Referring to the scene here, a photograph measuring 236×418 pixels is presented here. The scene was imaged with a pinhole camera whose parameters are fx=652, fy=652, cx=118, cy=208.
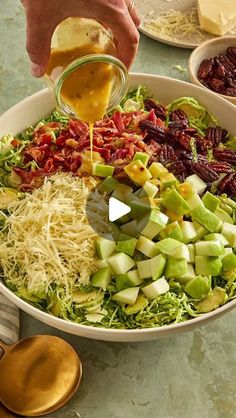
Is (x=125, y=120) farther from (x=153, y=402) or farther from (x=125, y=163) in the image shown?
(x=153, y=402)

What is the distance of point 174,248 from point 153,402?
43cm

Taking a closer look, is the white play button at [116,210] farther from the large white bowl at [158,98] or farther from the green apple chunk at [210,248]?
the large white bowl at [158,98]

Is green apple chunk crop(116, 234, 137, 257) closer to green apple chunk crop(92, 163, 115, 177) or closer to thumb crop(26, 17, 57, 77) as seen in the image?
green apple chunk crop(92, 163, 115, 177)

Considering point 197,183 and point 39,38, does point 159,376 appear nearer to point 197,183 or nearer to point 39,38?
point 197,183

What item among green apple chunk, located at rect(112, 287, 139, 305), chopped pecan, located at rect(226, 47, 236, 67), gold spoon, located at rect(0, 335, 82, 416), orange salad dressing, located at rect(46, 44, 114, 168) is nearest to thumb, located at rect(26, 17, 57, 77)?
orange salad dressing, located at rect(46, 44, 114, 168)

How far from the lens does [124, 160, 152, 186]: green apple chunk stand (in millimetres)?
2000

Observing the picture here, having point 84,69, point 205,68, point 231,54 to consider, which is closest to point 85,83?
point 84,69

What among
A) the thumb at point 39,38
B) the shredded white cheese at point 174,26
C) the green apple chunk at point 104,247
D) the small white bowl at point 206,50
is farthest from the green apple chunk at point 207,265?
the shredded white cheese at point 174,26

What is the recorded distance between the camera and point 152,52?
2.93 metres

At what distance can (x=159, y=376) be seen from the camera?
1.84 m

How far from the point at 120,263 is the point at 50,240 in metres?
0.21

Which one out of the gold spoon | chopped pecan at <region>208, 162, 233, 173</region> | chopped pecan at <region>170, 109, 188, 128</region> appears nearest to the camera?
the gold spoon

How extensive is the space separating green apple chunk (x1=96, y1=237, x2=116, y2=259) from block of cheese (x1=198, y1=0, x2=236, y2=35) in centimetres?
144

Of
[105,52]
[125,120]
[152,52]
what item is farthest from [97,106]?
[152,52]
